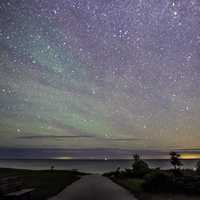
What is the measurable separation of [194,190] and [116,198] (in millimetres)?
5239

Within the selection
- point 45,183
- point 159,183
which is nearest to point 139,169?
point 159,183

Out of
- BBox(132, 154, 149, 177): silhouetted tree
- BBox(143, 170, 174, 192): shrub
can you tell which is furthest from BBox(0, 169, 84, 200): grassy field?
BBox(132, 154, 149, 177): silhouetted tree

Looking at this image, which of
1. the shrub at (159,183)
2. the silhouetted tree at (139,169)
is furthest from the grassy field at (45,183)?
the silhouetted tree at (139,169)

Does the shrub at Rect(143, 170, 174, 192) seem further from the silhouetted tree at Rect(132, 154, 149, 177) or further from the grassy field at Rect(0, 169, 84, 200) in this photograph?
the silhouetted tree at Rect(132, 154, 149, 177)

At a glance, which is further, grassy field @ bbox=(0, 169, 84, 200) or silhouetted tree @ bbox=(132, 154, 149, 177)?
silhouetted tree @ bbox=(132, 154, 149, 177)

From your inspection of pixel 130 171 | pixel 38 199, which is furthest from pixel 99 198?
pixel 130 171

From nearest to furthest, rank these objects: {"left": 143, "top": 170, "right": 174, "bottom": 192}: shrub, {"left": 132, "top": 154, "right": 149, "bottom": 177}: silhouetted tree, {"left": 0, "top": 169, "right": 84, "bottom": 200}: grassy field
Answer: {"left": 0, "top": 169, "right": 84, "bottom": 200}: grassy field → {"left": 143, "top": 170, "right": 174, "bottom": 192}: shrub → {"left": 132, "top": 154, "right": 149, "bottom": 177}: silhouetted tree

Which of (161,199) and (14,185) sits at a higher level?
(14,185)

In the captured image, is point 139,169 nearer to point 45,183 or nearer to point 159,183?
point 159,183

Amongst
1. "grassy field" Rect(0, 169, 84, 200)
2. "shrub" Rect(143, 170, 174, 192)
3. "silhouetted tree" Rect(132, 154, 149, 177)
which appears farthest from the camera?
"silhouetted tree" Rect(132, 154, 149, 177)

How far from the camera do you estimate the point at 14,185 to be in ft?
38.9

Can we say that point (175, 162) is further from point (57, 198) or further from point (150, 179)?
point (57, 198)

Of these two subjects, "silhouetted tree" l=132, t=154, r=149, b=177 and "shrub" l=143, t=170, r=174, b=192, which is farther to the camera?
"silhouetted tree" l=132, t=154, r=149, b=177

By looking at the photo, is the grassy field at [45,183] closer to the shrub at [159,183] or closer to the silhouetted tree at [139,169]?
the shrub at [159,183]
